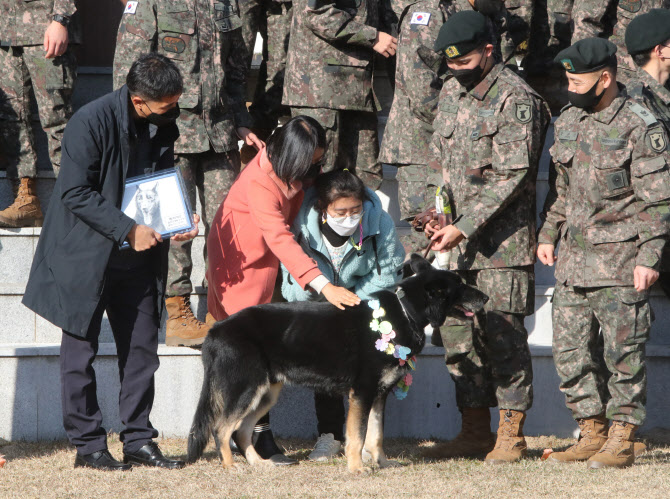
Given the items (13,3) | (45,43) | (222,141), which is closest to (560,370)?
(222,141)

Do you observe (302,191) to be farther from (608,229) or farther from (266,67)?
(266,67)

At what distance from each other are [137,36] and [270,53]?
130 cm

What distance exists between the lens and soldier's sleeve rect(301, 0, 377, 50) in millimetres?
6004

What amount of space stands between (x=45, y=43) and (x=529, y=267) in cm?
382

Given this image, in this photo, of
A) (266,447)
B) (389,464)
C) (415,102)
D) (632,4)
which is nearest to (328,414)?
(266,447)

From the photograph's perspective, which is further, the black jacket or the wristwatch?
the wristwatch

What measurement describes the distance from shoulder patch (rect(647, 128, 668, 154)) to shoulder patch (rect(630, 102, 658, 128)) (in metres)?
0.04

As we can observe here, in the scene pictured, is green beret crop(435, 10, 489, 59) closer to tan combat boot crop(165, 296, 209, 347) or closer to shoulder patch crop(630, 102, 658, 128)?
shoulder patch crop(630, 102, 658, 128)

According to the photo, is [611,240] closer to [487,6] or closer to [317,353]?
[317,353]

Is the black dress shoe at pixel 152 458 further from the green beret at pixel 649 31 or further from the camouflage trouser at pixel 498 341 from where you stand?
the green beret at pixel 649 31

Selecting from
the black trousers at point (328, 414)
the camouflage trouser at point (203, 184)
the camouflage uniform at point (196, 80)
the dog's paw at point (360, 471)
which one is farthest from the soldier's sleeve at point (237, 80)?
the dog's paw at point (360, 471)

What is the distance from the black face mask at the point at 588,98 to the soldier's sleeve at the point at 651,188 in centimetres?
27

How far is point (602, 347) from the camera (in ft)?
16.5

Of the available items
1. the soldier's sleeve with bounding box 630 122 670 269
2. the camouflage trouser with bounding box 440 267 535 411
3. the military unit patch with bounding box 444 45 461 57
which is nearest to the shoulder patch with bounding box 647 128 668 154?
the soldier's sleeve with bounding box 630 122 670 269
